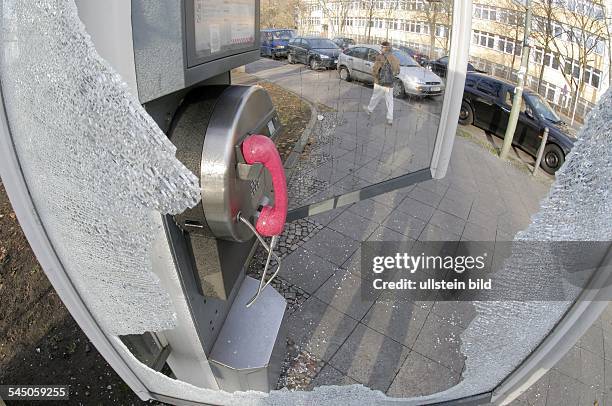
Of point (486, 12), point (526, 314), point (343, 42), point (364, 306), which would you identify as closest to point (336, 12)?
point (343, 42)

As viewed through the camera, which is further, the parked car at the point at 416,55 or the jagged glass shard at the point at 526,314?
the parked car at the point at 416,55

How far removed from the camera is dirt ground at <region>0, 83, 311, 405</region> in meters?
2.00

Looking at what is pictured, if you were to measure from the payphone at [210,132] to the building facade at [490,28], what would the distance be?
45 centimetres

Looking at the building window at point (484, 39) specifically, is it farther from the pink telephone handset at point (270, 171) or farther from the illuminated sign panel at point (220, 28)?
the pink telephone handset at point (270, 171)

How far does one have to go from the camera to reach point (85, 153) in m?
0.96

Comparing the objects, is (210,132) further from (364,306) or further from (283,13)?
(364,306)

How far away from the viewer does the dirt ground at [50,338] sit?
200cm

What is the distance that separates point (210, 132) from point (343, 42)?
2.86ft

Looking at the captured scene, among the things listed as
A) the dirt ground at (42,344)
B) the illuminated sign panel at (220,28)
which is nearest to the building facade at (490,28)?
the illuminated sign panel at (220,28)

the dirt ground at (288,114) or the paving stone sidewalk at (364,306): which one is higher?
the dirt ground at (288,114)

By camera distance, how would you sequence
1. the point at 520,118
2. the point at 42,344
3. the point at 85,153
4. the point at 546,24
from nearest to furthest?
the point at 85,153
the point at 546,24
the point at 42,344
the point at 520,118

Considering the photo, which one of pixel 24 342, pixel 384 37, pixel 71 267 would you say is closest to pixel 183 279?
pixel 71 267

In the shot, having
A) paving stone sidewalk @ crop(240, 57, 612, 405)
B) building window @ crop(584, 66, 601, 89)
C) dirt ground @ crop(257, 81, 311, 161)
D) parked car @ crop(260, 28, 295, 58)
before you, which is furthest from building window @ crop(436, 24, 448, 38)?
dirt ground @ crop(257, 81, 311, 161)

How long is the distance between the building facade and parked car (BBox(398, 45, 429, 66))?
16 millimetres
